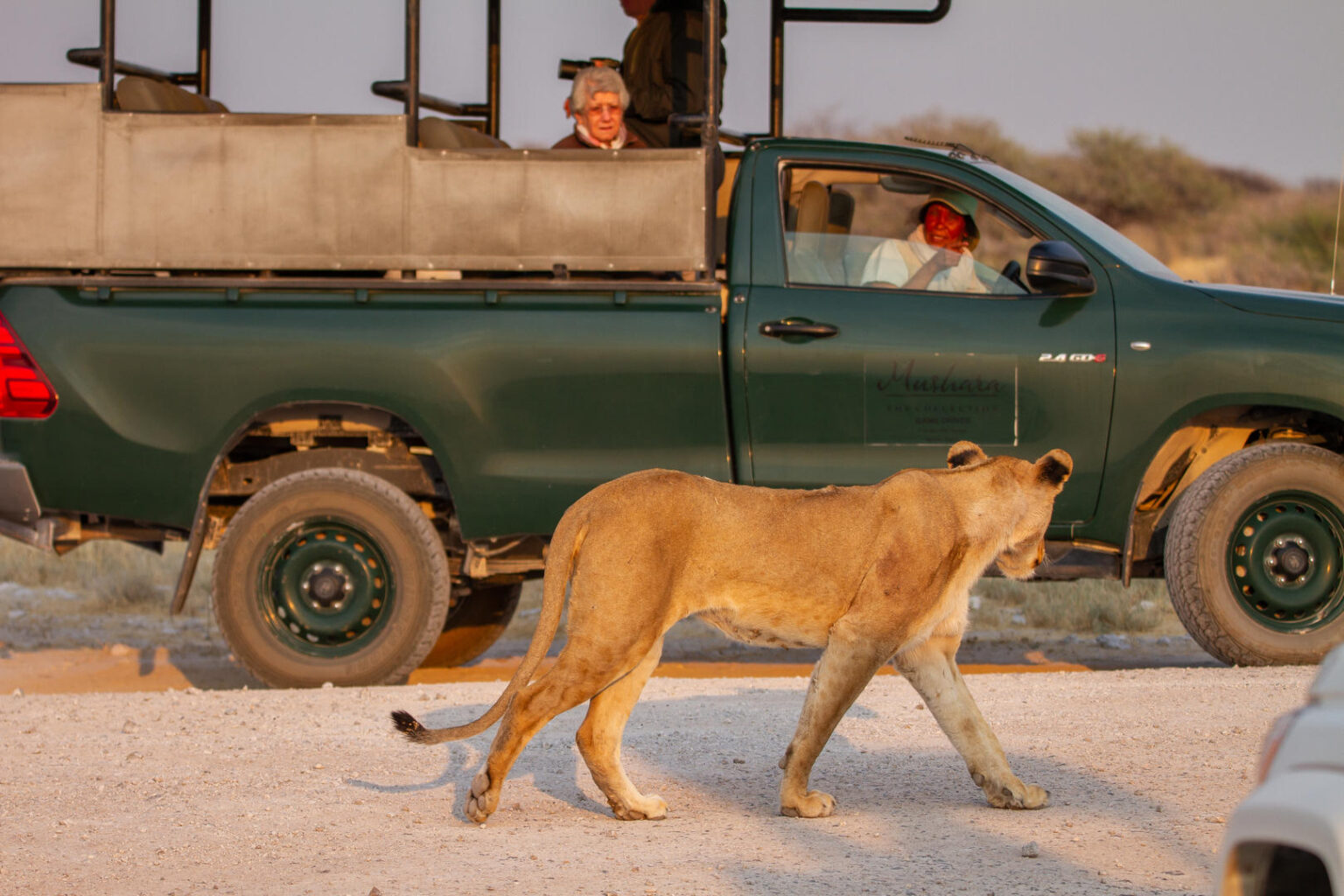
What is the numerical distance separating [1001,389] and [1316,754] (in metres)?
4.99

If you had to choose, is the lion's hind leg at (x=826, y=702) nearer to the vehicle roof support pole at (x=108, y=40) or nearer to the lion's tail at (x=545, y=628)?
the lion's tail at (x=545, y=628)

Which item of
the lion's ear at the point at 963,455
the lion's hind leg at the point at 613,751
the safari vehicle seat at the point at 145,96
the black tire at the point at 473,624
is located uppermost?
the safari vehicle seat at the point at 145,96

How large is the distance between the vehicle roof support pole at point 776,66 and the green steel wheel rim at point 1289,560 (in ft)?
11.5

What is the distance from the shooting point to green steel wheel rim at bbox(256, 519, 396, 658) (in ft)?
23.8

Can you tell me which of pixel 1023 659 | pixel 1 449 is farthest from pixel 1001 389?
pixel 1 449

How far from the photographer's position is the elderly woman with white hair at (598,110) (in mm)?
8109

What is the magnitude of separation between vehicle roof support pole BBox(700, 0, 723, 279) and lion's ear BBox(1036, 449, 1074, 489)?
2.39m

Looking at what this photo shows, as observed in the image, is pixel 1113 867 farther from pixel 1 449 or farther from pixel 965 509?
pixel 1 449

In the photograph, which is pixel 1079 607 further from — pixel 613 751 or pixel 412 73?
pixel 613 751

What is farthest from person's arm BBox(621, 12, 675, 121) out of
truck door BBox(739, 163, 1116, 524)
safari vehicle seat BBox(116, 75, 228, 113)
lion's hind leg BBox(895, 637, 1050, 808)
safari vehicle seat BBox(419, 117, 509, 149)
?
lion's hind leg BBox(895, 637, 1050, 808)

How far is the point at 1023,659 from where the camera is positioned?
9.04 metres

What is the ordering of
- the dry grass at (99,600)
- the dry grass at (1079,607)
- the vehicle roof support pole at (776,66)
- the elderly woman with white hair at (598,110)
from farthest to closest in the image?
the dry grass at (1079,607)
the dry grass at (99,600)
the vehicle roof support pole at (776,66)
the elderly woman with white hair at (598,110)

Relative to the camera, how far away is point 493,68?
31.3 feet

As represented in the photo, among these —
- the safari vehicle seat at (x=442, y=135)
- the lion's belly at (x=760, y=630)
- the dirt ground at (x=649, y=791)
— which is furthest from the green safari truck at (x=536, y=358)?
the lion's belly at (x=760, y=630)
